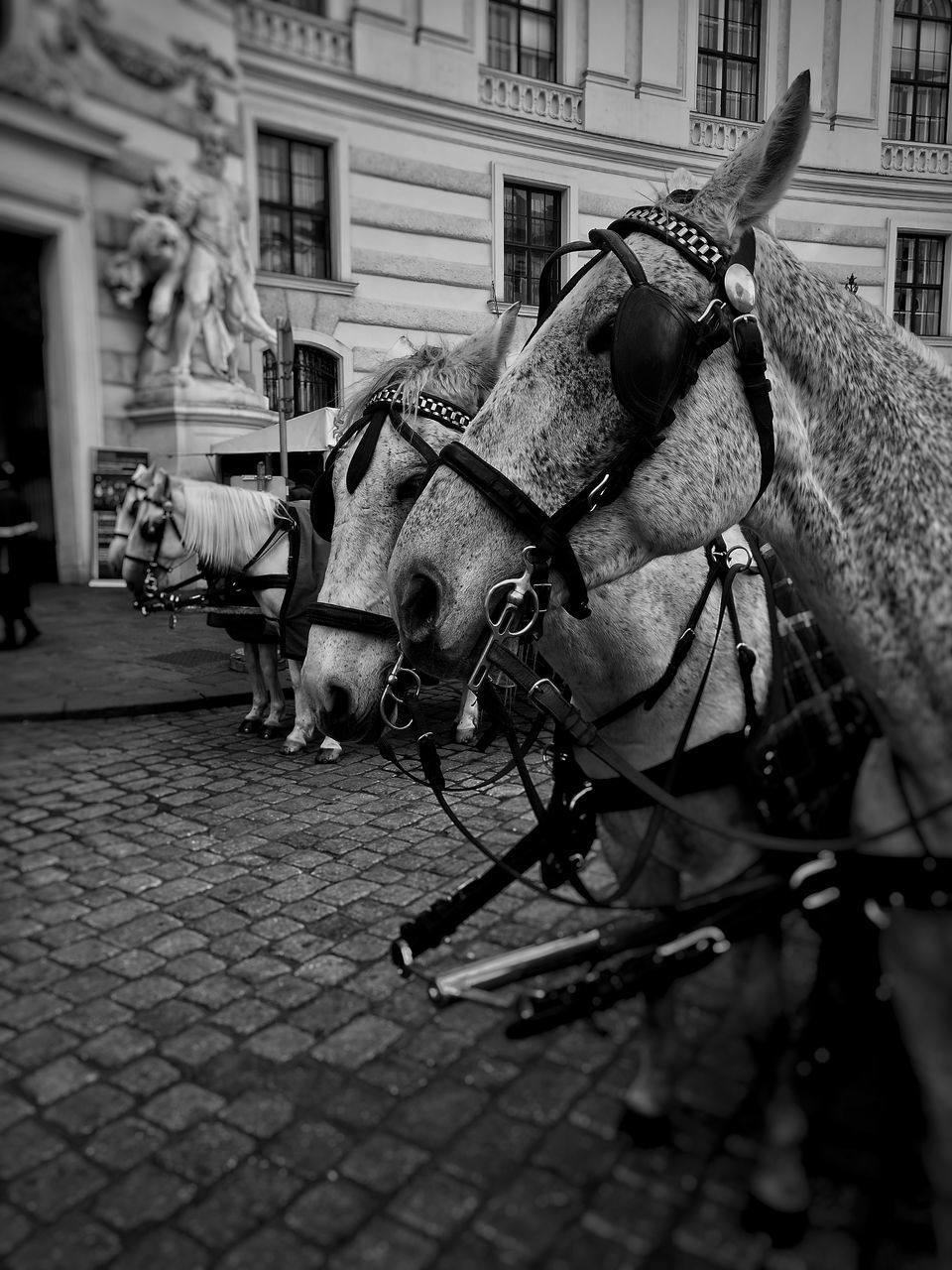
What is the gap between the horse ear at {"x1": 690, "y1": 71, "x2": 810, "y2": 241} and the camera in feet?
3.98

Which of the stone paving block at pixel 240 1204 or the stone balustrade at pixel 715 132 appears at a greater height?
the stone balustrade at pixel 715 132

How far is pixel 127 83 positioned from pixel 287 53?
2.99ft

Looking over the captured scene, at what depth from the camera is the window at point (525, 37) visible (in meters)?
2.50

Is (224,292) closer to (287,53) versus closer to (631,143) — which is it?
(287,53)

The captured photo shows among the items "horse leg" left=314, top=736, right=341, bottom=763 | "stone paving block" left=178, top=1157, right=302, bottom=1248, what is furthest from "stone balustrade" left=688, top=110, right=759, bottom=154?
"horse leg" left=314, top=736, right=341, bottom=763

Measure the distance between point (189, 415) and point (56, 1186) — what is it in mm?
2508

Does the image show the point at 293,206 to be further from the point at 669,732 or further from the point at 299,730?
the point at 669,732

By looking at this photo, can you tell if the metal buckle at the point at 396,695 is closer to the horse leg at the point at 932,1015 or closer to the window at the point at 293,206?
the horse leg at the point at 932,1015

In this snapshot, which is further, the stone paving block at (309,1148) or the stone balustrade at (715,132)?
the stone balustrade at (715,132)

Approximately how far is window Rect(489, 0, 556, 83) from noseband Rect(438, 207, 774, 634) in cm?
170

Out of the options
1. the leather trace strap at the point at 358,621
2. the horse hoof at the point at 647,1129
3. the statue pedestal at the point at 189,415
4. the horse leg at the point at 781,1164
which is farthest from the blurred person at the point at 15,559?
the horse leg at the point at 781,1164

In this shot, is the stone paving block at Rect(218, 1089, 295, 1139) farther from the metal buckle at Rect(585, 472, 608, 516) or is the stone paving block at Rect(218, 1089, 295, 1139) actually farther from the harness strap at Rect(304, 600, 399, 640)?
the metal buckle at Rect(585, 472, 608, 516)

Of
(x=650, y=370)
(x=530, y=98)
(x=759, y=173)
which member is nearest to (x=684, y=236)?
(x=759, y=173)

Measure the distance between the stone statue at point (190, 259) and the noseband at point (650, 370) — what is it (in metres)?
0.87
